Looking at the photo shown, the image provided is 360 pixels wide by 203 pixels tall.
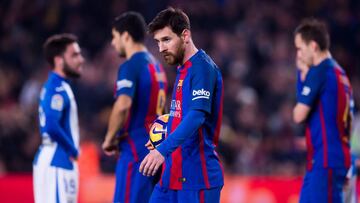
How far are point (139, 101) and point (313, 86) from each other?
1.64 metres

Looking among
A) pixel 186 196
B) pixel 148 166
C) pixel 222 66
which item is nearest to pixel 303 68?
pixel 186 196

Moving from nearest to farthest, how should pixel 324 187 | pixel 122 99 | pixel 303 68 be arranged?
pixel 324 187 < pixel 122 99 < pixel 303 68

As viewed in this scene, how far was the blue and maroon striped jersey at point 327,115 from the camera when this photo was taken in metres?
6.78

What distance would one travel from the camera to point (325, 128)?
22.3 feet

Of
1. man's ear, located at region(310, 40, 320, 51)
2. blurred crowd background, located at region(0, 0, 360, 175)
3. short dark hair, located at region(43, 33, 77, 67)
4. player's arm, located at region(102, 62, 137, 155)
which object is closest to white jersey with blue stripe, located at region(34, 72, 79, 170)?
short dark hair, located at region(43, 33, 77, 67)

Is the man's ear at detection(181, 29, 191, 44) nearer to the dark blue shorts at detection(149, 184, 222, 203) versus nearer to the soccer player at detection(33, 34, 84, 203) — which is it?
the dark blue shorts at detection(149, 184, 222, 203)

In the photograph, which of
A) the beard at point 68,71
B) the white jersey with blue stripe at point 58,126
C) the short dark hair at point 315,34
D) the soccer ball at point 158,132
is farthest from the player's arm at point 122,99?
the short dark hair at point 315,34

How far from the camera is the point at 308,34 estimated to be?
23.0ft

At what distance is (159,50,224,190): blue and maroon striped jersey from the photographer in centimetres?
556

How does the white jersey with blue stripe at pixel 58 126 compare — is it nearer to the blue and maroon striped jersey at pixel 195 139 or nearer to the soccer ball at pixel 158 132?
the soccer ball at pixel 158 132

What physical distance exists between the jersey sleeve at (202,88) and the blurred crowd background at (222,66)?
5.84 m

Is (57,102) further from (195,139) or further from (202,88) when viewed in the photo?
(202,88)

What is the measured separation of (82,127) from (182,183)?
696 cm

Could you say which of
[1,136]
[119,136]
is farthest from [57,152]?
[1,136]
